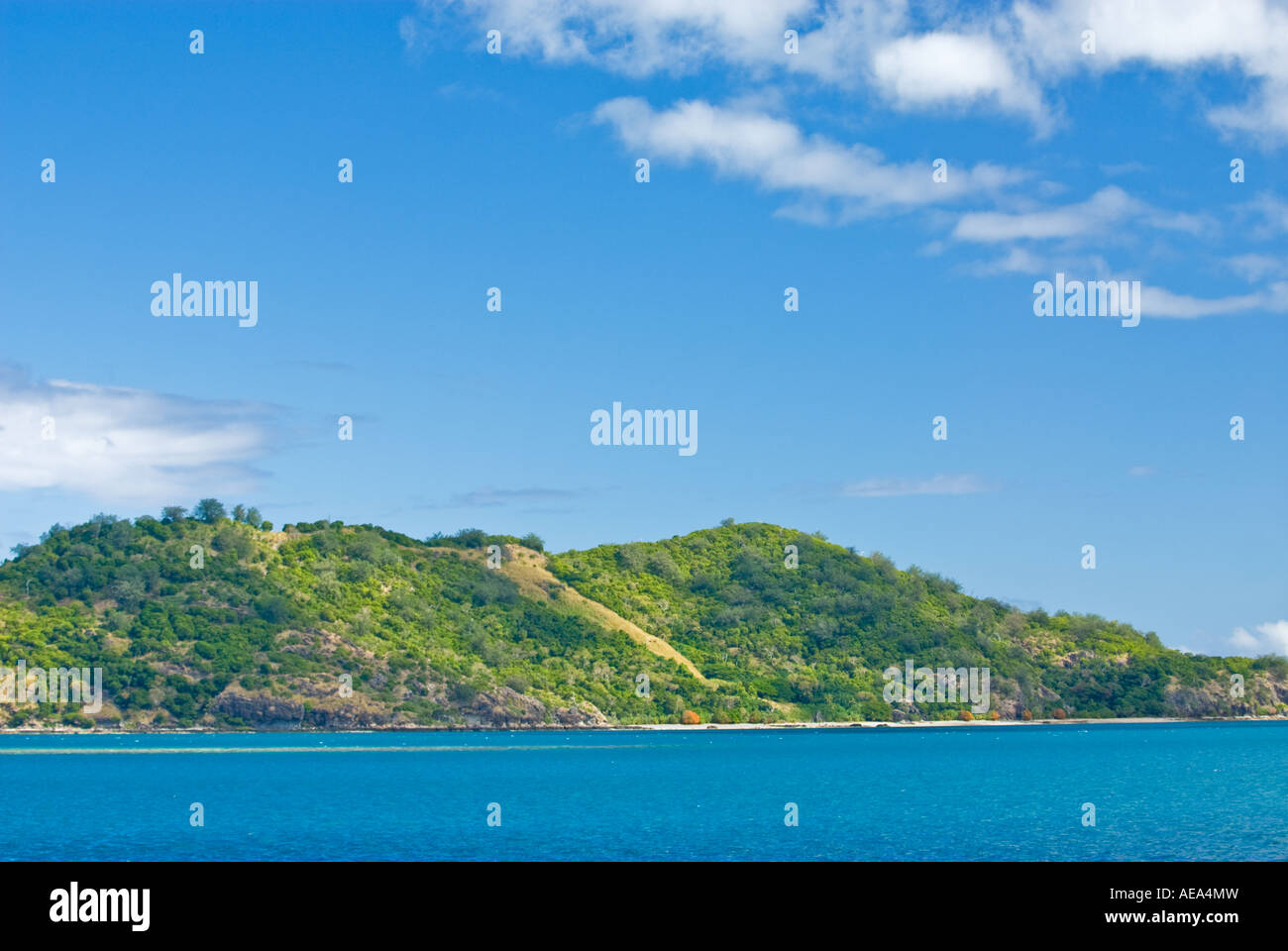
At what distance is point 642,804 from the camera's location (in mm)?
88625

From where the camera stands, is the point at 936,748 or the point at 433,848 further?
the point at 936,748

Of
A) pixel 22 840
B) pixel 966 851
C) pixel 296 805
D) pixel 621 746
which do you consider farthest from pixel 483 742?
pixel 966 851

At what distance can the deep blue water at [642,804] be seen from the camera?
63.4 meters

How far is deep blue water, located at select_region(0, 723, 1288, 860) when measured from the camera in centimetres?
6341

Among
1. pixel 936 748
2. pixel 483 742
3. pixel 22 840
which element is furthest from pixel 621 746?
pixel 22 840
